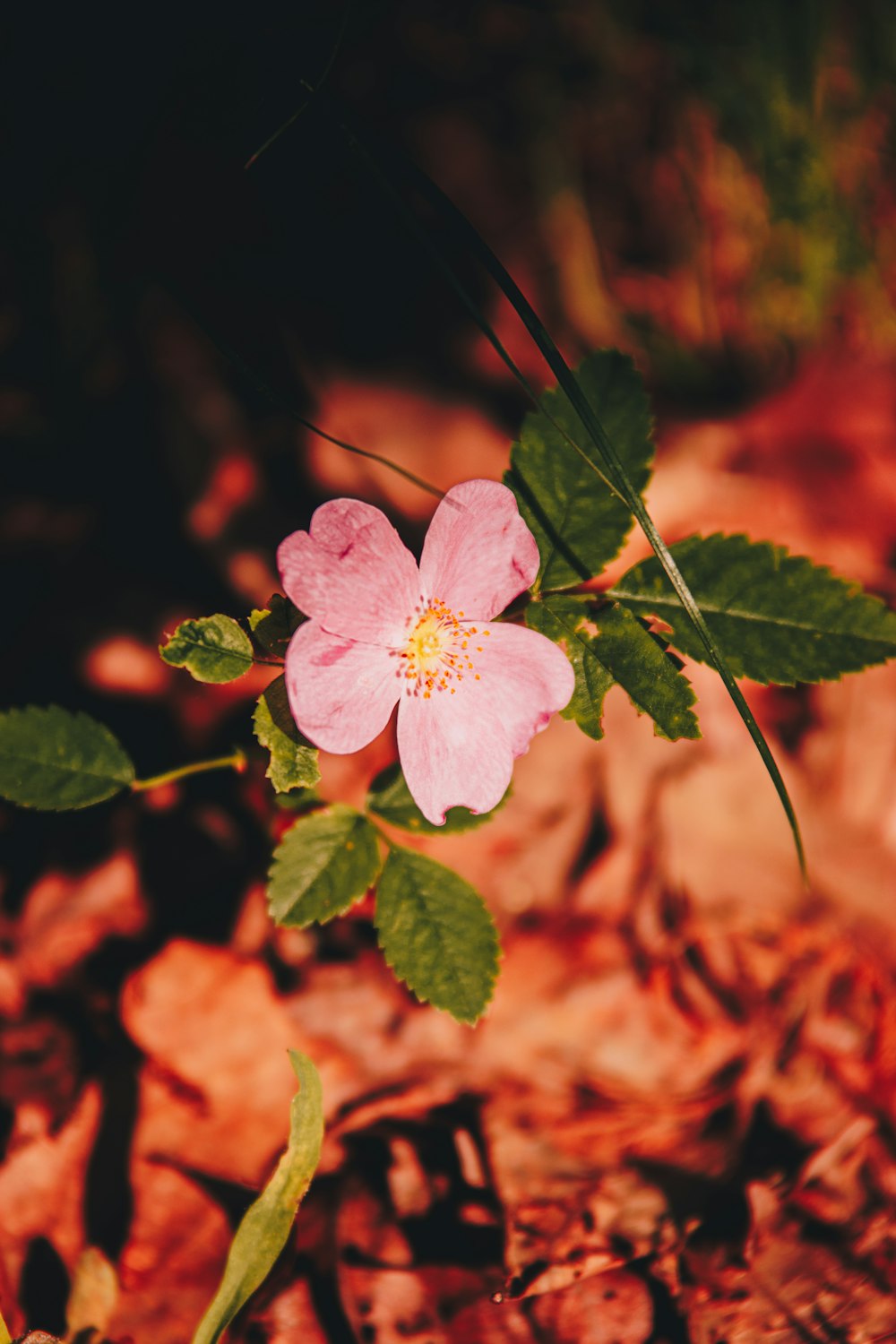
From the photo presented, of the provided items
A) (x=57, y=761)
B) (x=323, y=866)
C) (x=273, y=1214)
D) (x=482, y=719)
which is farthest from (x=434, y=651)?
(x=273, y=1214)

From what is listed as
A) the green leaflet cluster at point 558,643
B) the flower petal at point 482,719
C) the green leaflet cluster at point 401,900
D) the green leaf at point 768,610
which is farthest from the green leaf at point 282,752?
the green leaf at point 768,610

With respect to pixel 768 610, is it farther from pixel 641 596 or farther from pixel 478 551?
pixel 478 551

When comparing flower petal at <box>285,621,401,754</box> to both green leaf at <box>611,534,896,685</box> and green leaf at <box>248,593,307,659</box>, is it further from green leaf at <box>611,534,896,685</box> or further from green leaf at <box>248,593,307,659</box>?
green leaf at <box>611,534,896,685</box>

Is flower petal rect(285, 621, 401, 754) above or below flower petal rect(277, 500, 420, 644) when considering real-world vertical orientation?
below

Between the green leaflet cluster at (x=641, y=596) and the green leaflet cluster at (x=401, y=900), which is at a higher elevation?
the green leaflet cluster at (x=641, y=596)

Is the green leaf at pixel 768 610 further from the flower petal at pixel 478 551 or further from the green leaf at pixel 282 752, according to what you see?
the green leaf at pixel 282 752

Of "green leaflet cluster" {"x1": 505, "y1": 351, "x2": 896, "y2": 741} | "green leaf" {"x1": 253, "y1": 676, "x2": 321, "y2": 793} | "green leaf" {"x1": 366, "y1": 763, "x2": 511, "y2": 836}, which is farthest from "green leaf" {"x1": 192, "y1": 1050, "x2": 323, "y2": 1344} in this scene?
"green leaflet cluster" {"x1": 505, "y1": 351, "x2": 896, "y2": 741}

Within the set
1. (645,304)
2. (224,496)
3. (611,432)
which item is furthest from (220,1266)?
(645,304)
